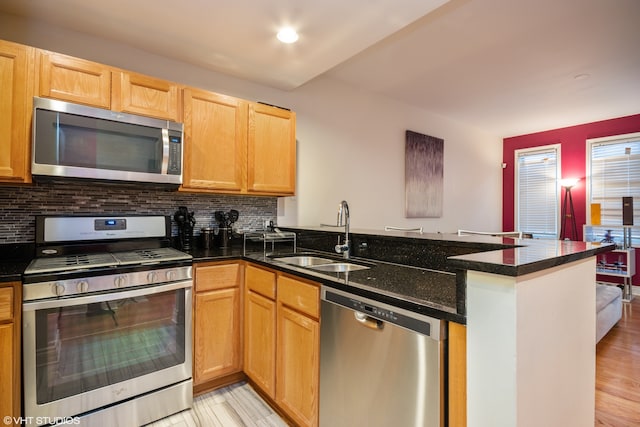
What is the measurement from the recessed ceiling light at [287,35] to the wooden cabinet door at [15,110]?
1425 mm

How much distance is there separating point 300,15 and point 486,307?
6.28 ft

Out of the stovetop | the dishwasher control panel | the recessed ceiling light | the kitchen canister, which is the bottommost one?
the dishwasher control panel

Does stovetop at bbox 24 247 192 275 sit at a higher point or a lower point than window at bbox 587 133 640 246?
lower

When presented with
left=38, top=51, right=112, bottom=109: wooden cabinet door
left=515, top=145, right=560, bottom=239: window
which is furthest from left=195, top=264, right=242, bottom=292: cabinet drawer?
left=515, top=145, right=560, bottom=239: window

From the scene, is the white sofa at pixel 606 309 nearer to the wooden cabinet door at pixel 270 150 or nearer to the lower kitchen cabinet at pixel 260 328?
the lower kitchen cabinet at pixel 260 328

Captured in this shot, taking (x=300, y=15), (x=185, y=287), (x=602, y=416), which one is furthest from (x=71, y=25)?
(x=602, y=416)

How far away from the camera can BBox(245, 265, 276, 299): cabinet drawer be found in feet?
6.15

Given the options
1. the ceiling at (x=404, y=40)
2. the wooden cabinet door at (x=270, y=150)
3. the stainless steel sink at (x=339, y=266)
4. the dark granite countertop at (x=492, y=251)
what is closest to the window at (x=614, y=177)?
the ceiling at (x=404, y=40)

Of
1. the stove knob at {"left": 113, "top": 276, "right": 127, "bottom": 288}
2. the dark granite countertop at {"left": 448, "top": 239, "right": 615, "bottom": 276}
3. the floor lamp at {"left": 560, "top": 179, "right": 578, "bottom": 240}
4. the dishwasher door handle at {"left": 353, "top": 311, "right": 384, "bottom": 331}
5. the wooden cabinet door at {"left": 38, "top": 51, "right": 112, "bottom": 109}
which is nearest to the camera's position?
the dark granite countertop at {"left": 448, "top": 239, "right": 615, "bottom": 276}

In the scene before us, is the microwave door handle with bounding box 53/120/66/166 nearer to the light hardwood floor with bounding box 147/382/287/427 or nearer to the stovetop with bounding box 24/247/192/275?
the stovetop with bounding box 24/247/192/275

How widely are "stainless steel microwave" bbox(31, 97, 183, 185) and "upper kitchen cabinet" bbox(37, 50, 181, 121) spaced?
0.36 feet

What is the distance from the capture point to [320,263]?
224 cm

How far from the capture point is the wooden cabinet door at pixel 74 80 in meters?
1.79

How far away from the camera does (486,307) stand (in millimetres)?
941
